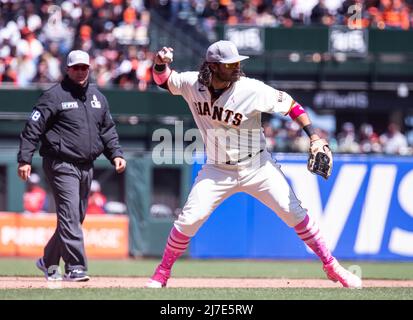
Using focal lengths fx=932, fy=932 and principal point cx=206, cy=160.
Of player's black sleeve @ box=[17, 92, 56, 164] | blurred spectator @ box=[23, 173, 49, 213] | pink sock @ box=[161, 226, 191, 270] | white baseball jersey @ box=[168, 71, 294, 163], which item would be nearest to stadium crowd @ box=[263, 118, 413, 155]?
blurred spectator @ box=[23, 173, 49, 213]

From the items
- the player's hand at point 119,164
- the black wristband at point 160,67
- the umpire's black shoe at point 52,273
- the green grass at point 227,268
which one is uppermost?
the black wristband at point 160,67

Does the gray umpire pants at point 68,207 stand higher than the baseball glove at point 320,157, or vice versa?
the baseball glove at point 320,157

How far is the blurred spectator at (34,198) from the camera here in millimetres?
15844

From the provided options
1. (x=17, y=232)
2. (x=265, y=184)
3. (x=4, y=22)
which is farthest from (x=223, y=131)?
(x=4, y=22)

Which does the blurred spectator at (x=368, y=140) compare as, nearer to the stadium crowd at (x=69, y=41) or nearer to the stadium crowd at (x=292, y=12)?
the stadium crowd at (x=292, y=12)

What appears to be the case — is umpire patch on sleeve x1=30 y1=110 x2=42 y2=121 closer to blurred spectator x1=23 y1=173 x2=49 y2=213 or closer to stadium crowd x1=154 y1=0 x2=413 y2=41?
blurred spectator x1=23 y1=173 x2=49 y2=213

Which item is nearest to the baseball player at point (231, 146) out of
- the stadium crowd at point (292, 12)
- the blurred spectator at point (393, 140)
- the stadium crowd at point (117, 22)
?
the stadium crowd at point (117, 22)

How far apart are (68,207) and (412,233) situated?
7.80 metres

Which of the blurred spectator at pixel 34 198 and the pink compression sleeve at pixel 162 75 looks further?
the blurred spectator at pixel 34 198

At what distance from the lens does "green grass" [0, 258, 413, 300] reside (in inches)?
275

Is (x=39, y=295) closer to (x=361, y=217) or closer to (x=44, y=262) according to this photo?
(x=44, y=262)
